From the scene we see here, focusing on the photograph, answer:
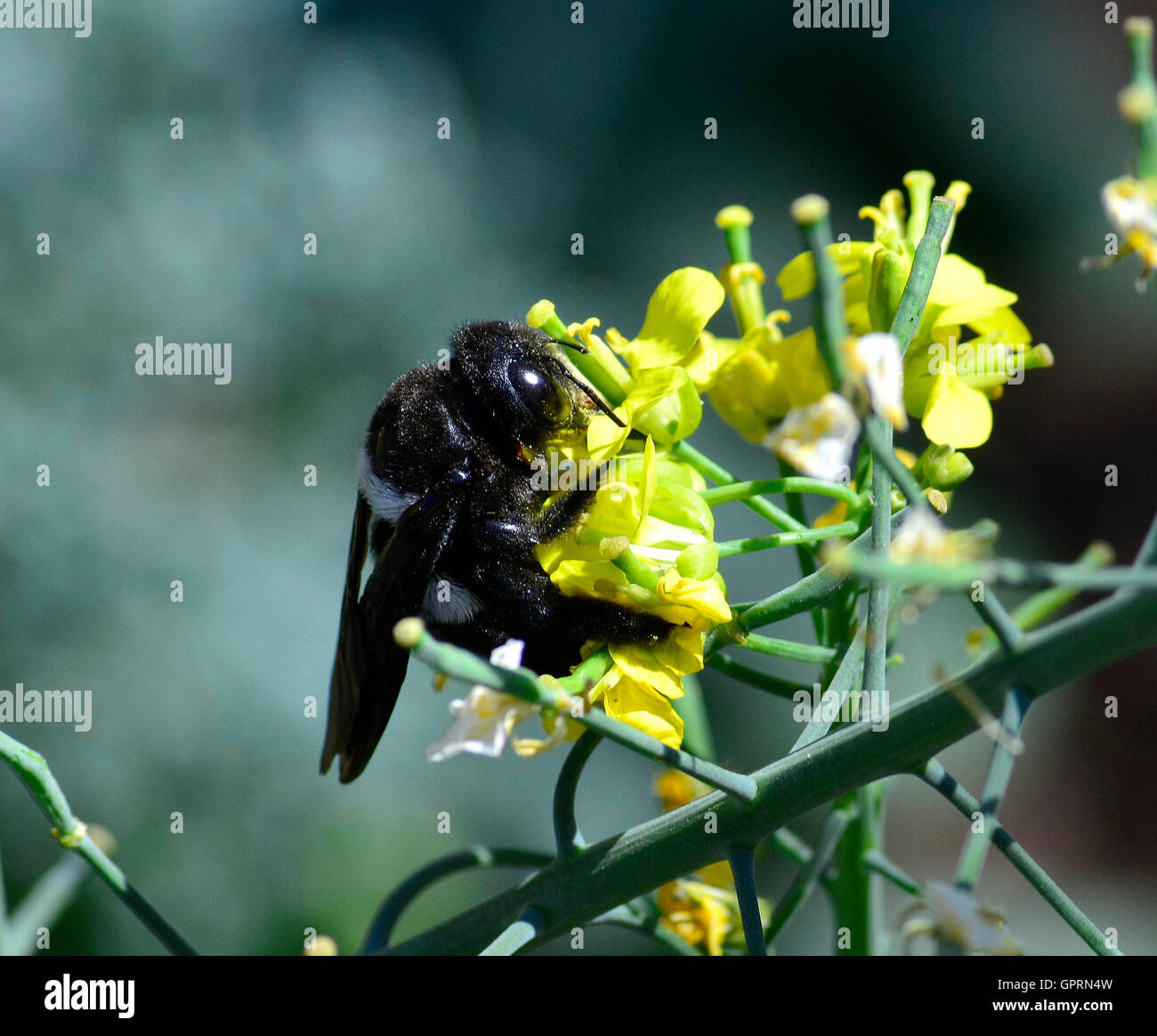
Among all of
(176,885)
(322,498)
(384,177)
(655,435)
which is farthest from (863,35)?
(176,885)

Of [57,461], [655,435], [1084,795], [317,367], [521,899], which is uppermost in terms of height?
[317,367]

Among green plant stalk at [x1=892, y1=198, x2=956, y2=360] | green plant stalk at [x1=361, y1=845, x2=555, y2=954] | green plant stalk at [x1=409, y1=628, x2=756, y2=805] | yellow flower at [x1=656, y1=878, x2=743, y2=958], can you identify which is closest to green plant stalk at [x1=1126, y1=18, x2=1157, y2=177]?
green plant stalk at [x1=892, y1=198, x2=956, y2=360]

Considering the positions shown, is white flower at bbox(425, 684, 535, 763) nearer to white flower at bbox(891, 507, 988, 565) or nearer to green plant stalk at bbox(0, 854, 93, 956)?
white flower at bbox(891, 507, 988, 565)

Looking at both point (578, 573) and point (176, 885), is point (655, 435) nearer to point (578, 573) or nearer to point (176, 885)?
point (578, 573)

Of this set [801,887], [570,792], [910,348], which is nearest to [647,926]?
[801,887]

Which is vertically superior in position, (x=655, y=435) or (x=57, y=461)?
(x=57, y=461)

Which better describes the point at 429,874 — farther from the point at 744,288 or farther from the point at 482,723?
the point at 744,288
